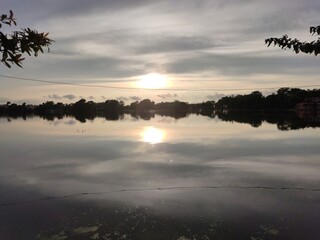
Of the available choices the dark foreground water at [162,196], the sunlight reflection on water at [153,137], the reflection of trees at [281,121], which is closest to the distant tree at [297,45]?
the dark foreground water at [162,196]

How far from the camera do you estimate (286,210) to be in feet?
42.7

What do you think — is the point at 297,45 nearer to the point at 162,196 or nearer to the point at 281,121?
the point at 162,196

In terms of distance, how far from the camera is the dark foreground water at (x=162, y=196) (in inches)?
437

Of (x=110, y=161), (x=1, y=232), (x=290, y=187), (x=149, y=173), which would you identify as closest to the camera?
(x=1, y=232)

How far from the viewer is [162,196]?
49.9ft

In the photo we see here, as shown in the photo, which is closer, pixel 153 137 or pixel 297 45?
pixel 297 45

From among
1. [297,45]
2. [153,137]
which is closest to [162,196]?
[297,45]

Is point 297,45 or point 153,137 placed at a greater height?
point 297,45

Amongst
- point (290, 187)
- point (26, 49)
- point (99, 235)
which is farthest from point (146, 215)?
point (26, 49)

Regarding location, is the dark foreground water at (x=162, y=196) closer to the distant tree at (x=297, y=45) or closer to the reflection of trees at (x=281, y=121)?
the distant tree at (x=297, y=45)

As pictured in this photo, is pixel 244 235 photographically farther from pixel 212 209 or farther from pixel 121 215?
pixel 121 215

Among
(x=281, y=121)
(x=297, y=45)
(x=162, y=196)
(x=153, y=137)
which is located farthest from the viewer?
(x=281, y=121)

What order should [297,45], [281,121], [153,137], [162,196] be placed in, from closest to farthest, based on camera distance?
[297,45]
[162,196]
[153,137]
[281,121]

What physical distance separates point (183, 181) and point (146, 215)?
5.88 metres
